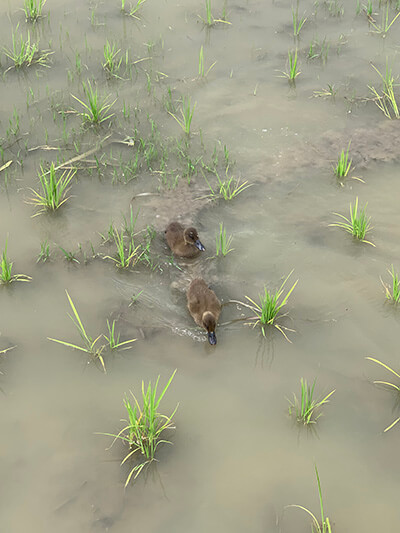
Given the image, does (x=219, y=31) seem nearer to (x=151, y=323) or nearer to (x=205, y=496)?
(x=151, y=323)

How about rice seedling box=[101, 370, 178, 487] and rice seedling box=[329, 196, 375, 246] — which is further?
rice seedling box=[329, 196, 375, 246]

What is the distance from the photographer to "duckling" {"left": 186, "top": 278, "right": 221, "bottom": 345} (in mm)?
3857

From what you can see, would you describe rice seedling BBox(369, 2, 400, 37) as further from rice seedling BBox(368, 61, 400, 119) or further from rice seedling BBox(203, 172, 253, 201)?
rice seedling BBox(203, 172, 253, 201)

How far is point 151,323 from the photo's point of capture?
13.4 ft

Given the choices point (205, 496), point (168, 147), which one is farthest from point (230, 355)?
point (168, 147)

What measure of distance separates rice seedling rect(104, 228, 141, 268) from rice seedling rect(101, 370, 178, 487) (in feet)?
3.70

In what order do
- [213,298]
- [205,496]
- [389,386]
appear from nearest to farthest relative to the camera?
1. [205,496]
2. [389,386]
3. [213,298]

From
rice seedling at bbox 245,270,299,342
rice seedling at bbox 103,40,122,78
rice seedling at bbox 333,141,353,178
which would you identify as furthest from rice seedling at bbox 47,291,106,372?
rice seedling at bbox 103,40,122,78

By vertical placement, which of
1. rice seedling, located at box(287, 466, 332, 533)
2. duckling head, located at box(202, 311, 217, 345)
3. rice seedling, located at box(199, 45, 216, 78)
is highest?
rice seedling, located at box(199, 45, 216, 78)

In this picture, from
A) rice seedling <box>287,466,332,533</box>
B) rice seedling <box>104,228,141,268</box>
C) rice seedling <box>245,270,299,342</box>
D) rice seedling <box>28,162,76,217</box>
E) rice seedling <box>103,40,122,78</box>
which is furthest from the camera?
rice seedling <box>103,40,122,78</box>

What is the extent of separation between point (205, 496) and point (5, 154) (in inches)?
135

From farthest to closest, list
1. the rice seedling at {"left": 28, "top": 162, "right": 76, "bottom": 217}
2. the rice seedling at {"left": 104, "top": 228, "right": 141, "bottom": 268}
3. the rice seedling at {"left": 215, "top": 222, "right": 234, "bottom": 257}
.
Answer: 1. the rice seedling at {"left": 28, "top": 162, "right": 76, "bottom": 217}
2. the rice seedling at {"left": 215, "top": 222, "right": 234, "bottom": 257}
3. the rice seedling at {"left": 104, "top": 228, "right": 141, "bottom": 268}

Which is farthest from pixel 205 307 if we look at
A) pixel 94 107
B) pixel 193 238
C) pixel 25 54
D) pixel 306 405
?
pixel 25 54

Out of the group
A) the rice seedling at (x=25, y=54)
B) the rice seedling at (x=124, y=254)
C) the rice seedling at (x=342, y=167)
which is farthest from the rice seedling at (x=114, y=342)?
the rice seedling at (x=25, y=54)
